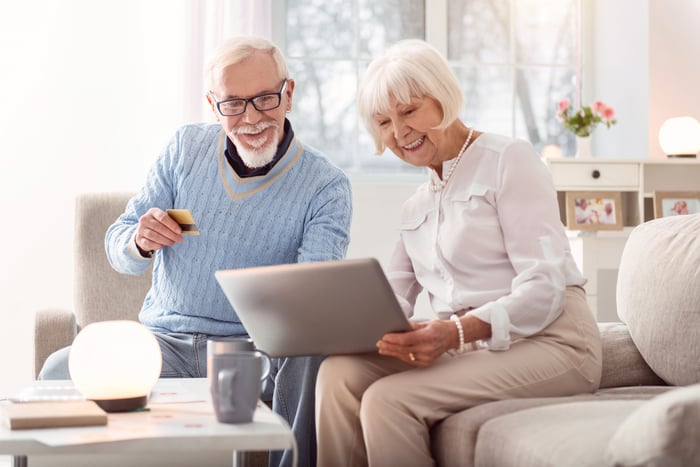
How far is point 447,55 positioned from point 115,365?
3500mm

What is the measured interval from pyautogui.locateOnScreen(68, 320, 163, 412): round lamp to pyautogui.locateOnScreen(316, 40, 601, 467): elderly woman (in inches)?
15.9

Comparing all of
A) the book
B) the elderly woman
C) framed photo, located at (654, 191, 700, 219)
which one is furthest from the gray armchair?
framed photo, located at (654, 191, 700, 219)

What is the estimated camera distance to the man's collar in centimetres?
229

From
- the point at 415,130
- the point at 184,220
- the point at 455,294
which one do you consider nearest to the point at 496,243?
the point at 455,294

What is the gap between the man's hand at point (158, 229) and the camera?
80.1 inches

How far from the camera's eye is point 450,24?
4.68 m

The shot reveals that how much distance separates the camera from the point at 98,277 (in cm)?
280

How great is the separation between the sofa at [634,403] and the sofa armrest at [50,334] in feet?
3.96

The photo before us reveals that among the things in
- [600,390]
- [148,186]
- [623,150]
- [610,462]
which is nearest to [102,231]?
[148,186]

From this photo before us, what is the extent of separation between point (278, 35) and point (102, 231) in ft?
6.52

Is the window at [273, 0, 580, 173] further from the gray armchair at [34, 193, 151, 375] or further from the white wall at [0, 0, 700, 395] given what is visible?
the gray armchair at [34, 193, 151, 375]

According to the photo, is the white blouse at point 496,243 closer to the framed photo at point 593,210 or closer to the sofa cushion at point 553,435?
the sofa cushion at point 553,435

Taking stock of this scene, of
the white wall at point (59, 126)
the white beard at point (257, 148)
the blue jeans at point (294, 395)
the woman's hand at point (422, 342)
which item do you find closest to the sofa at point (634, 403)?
the woman's hand at point (422, 342)

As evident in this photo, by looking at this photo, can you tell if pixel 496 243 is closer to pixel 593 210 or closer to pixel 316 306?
pixel 316 306
